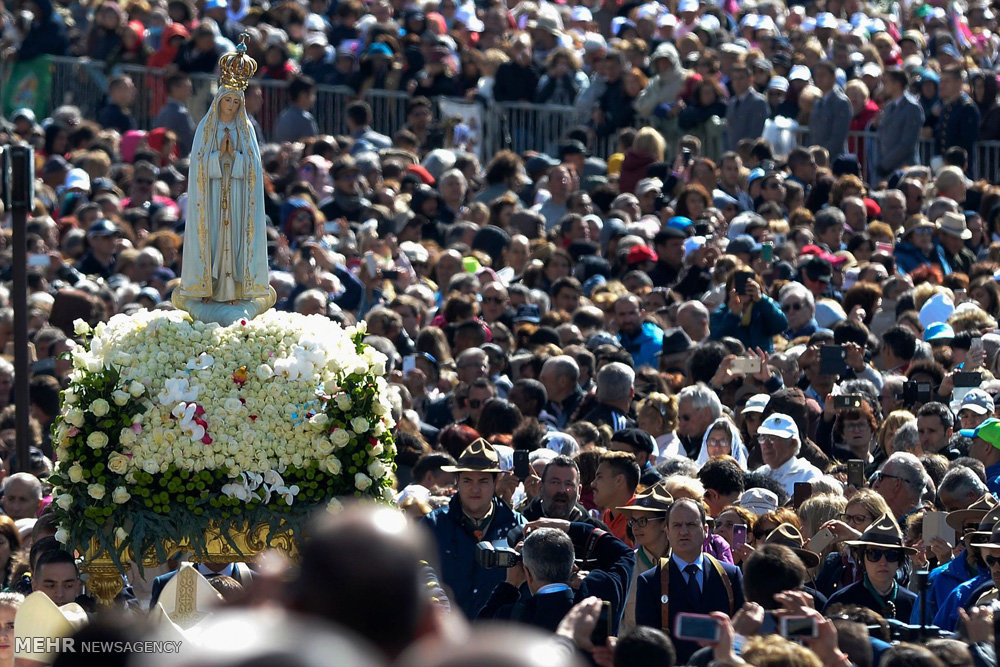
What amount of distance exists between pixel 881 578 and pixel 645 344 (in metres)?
6.47

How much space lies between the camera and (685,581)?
827 cm

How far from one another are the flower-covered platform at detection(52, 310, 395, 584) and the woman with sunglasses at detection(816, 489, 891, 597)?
2.18 metres

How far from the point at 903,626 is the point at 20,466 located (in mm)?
6807

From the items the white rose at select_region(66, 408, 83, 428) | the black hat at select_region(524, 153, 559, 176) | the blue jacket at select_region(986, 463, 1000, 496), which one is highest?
the white rose at select_region(66, 408, 83, 428)

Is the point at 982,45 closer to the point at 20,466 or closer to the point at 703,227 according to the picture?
the point at 703,227

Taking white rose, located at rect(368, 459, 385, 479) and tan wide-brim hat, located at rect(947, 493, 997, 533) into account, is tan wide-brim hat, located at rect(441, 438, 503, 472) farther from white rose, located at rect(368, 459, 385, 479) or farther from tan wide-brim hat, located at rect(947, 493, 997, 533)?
tan wide-brim hat, located at rect(947, 493, 997, 533)

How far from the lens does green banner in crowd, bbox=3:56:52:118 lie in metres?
22.6

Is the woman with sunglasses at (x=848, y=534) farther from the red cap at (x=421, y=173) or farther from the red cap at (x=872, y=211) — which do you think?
the red cap at (x=421, y=173)

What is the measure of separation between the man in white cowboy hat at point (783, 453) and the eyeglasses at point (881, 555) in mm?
2495

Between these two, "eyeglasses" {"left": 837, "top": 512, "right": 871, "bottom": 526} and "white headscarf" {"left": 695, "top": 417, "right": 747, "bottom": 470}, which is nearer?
"eyeglasses" {"left": 837, "top": 512, "right": 871, "bottom": 526}

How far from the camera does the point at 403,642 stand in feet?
8.84

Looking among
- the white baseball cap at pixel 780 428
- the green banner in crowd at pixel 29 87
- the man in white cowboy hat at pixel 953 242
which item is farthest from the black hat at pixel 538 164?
the white baseball cap at pixel 780 428

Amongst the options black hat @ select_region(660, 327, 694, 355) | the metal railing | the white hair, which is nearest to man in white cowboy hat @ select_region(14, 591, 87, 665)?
the white hair

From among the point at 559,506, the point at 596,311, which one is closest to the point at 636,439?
the point at 559,506
